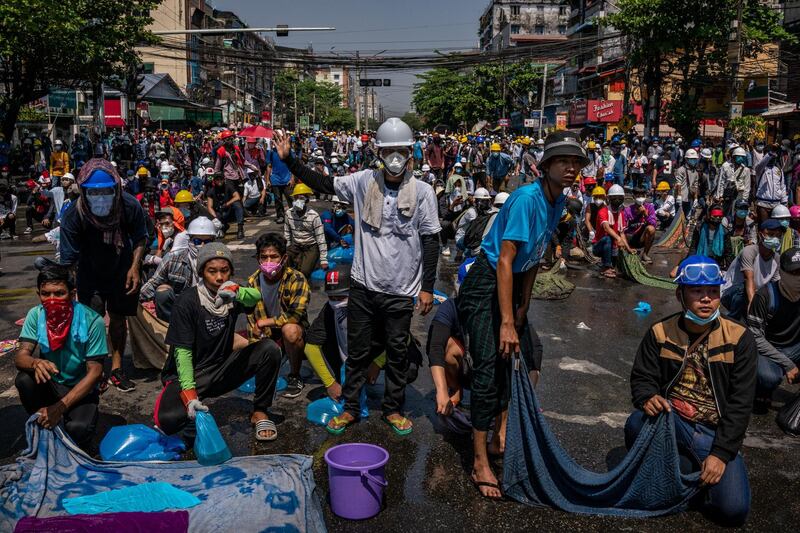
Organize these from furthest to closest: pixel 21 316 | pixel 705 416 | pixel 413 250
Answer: pixel 21 316 < pixel 413 250 < pixel 705 416

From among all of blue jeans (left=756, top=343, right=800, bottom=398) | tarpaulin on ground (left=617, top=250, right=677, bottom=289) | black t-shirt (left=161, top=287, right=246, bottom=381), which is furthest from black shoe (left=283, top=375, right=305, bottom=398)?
tarpaulin on ground (left=617, top=250, right=677, bottom=289)

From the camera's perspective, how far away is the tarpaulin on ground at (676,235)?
13711mm

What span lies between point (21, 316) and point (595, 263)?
8576 millimetres

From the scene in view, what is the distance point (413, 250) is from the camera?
469 centimetres

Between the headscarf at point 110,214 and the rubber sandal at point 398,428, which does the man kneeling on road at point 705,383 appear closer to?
the rubber sandal at point 398,428

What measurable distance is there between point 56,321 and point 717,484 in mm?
3849

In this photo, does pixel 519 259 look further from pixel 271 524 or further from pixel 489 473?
pixel 271 524

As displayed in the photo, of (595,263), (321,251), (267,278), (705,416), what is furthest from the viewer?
(595,263)

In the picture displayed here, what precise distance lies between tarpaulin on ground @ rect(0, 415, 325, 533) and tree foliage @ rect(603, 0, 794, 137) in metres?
30.9

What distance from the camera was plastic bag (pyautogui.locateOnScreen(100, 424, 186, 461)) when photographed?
4.25 m

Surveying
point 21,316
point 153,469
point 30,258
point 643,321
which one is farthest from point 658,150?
point 153,469

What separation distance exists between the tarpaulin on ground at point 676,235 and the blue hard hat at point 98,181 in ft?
36.2

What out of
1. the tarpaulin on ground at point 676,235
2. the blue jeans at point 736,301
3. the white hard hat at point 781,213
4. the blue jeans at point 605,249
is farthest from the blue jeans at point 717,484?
the tarpaulin on ground at point 676,235

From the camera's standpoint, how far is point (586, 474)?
12.2 feet
